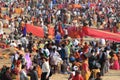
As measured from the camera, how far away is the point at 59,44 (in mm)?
18969

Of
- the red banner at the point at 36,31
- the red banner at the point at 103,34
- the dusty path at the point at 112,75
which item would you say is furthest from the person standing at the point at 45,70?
the red banner at the point at 36,31

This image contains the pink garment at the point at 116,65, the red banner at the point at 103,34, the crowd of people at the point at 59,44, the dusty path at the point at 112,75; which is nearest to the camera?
the crowd of people at the point at 59,44

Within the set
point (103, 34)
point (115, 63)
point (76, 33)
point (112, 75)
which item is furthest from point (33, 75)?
point (76, 33)

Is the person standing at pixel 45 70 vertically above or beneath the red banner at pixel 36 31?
above

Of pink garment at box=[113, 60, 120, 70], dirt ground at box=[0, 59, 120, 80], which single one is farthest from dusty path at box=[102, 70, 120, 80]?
pink garment at box=[113, 60, 120, 70]

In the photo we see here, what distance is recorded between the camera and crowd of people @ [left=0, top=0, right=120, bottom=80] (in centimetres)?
1427

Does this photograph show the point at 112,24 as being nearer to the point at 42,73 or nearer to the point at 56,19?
the point at 56,19

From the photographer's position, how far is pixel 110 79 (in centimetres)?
1745

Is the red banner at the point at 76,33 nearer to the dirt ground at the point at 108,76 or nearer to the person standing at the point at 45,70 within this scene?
the dirt ground at the point at 108,76

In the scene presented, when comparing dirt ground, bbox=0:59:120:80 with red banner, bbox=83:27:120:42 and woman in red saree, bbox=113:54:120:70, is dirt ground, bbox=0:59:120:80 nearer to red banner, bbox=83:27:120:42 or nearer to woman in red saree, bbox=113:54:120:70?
woman in red saree, bbox=113:54:120:70

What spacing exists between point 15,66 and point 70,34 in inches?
375

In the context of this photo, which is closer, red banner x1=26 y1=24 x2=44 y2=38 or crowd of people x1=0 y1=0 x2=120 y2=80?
crowd of people x1=0 y1=0 x2=120 y2=80

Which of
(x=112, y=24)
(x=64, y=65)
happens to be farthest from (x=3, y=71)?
(x=112, y=24)

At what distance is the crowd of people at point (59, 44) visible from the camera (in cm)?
1427
